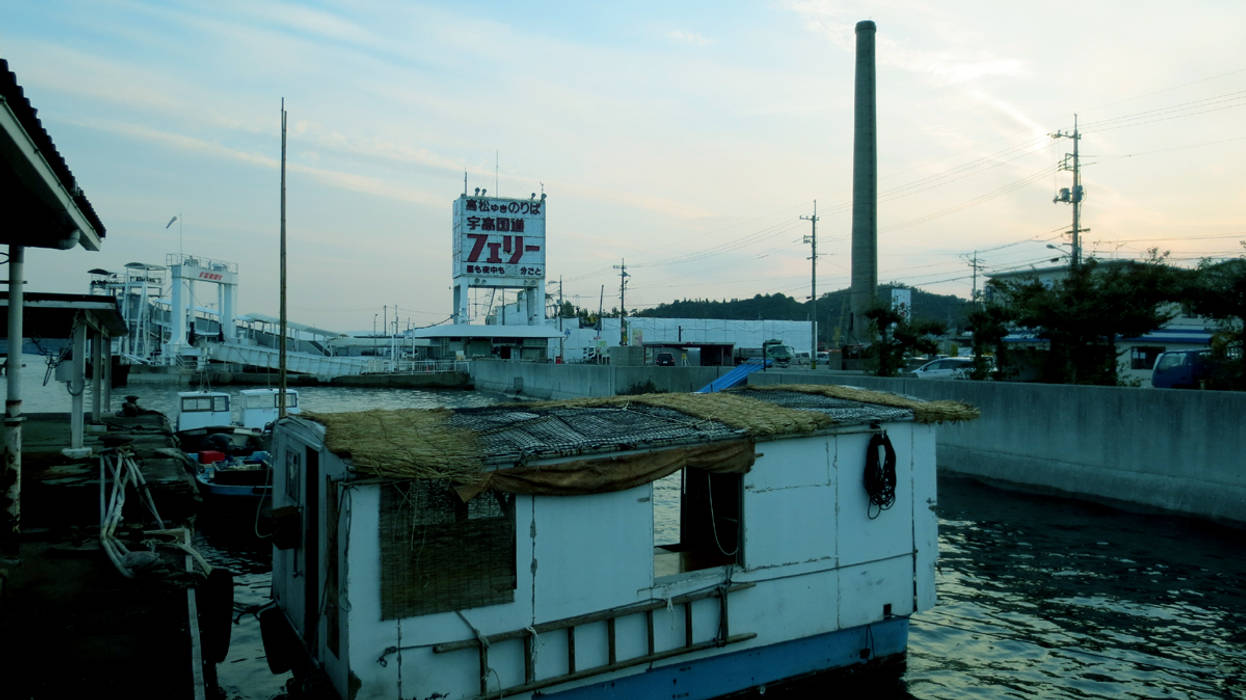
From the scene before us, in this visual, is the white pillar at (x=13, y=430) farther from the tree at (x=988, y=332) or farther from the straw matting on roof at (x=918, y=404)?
the tree at (x=988, y=332)

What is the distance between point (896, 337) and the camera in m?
31.9

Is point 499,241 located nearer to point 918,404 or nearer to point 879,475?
point 918,404

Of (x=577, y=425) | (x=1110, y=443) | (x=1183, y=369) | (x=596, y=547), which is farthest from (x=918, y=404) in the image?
(x=1183, y=369)

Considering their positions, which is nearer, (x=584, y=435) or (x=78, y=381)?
(x=584, y=435)

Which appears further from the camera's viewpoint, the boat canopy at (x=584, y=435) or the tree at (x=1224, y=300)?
the tree at (x=1224, y=300)

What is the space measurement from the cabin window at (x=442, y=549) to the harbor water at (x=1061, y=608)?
393cm

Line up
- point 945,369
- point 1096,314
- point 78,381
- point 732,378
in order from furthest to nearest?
point 732,378, point 945,369, point 1096,314, point 78,381

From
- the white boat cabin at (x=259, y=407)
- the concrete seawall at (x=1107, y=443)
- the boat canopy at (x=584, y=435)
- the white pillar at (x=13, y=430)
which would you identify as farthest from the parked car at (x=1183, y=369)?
the white boat cabin at (x=259, y=407)

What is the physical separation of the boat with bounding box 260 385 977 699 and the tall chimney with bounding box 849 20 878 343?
126ft

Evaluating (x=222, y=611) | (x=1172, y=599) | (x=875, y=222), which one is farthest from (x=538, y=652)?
(x=875, y=222)

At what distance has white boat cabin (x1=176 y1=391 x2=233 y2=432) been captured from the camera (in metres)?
27.5

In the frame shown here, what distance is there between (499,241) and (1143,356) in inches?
1990

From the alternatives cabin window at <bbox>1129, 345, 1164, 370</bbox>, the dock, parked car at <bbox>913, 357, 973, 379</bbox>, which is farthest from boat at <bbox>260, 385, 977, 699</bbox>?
cabin window at <bbox>1129, 345, 1164, 370</bbox>

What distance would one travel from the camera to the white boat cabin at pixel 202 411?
27.5 metres
